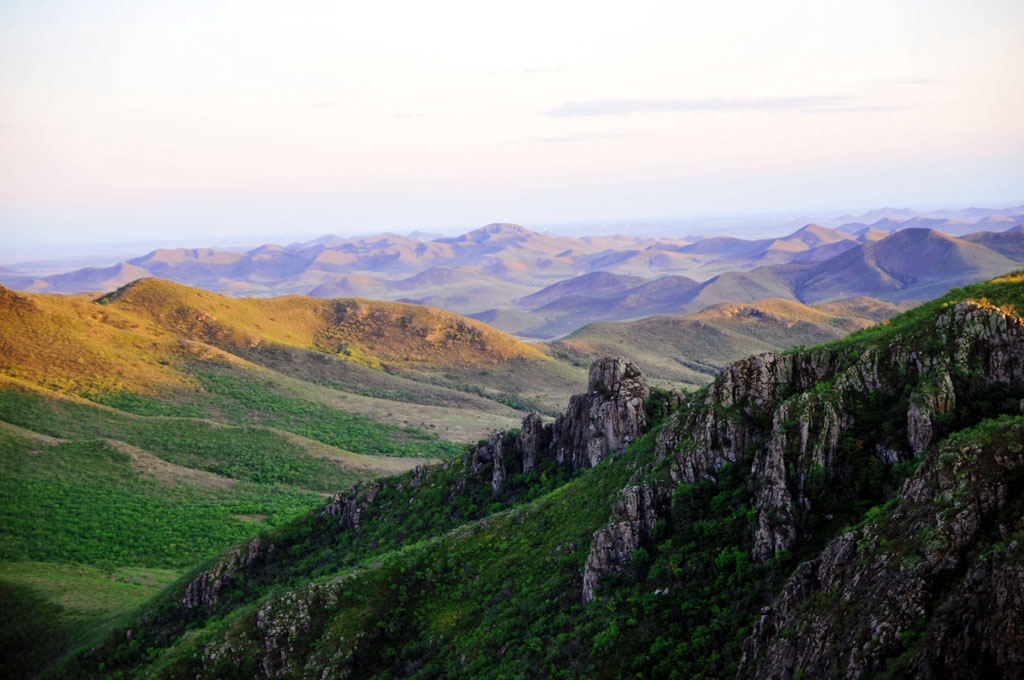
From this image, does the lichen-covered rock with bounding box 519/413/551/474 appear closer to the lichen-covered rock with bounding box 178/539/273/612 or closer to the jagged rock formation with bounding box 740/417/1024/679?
the lichen-covered rock with bounding box 178/539/273/612

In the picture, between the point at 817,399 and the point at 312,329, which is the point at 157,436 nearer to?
the point at 312,329

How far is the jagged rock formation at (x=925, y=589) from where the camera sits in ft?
43.9

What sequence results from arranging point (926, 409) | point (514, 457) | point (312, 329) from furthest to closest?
point (312, 329)
point (514, 457)
point (926, 409)

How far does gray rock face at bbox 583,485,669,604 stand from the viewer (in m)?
26.0

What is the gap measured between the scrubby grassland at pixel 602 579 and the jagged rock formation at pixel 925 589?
12 centimetres

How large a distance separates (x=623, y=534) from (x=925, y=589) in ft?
39.4

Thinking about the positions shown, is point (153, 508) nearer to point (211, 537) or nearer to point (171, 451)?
point (211, 537)

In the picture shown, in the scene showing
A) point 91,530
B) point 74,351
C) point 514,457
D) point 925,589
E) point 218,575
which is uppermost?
point 925,589

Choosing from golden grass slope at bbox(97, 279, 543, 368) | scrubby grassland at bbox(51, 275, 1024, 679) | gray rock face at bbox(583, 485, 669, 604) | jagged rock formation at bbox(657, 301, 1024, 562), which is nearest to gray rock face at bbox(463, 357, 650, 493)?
scrubby grassland at bbox(51, 275, 1024, 679)

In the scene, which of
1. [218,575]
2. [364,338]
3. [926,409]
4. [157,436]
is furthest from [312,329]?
[926,409]

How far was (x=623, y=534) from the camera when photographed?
2608 cm

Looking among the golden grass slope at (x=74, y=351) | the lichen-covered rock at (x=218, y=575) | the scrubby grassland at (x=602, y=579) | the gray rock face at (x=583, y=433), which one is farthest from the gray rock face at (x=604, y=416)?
the golden grass slope at (x=74, y=351)

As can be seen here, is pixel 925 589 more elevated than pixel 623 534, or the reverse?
pixel 925 589

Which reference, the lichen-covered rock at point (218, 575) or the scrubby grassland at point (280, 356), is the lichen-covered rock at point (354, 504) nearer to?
the lichen-covered rock at point (218, 575)
